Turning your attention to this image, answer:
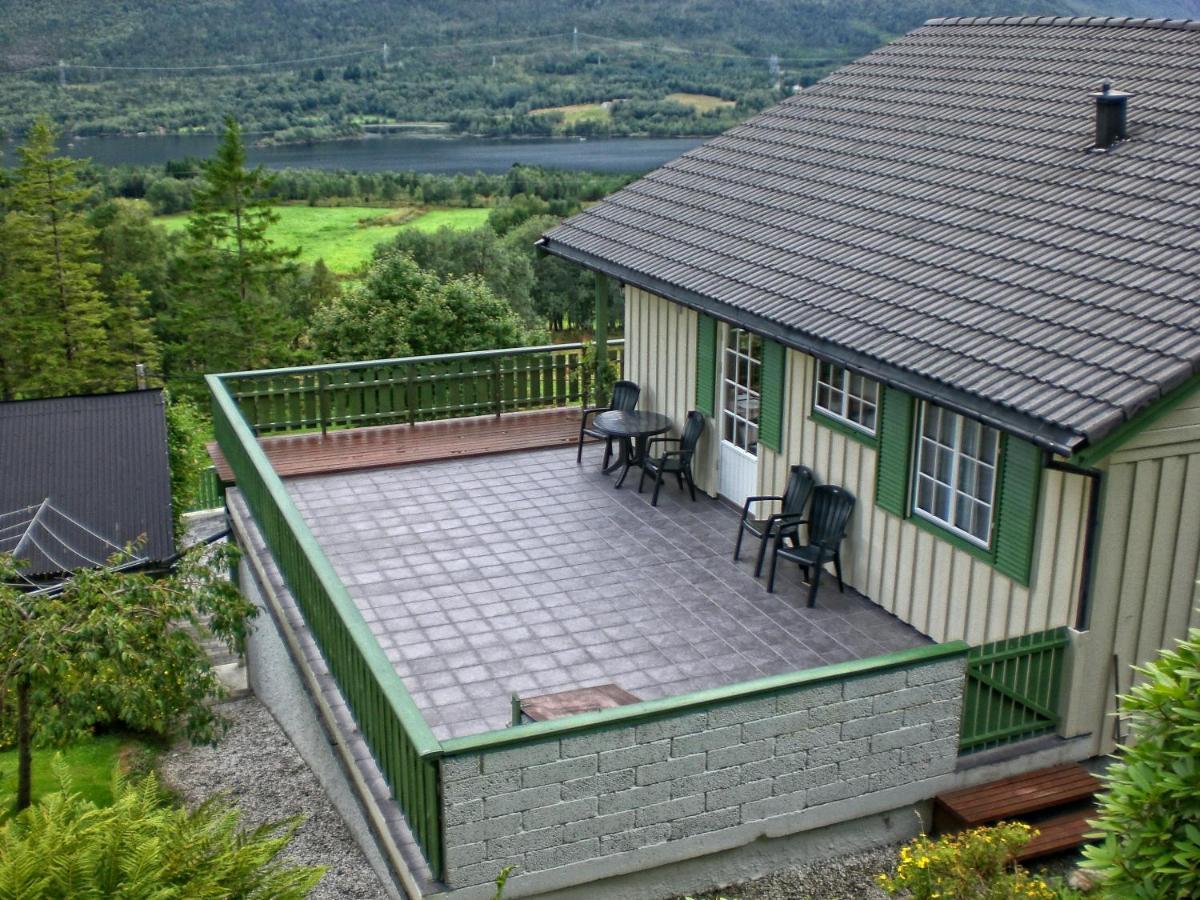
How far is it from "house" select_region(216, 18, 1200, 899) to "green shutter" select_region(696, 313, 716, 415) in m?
0.04

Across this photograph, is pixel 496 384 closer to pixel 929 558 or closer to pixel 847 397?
pixel 847 397

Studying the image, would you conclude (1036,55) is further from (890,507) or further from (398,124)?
(398,124)

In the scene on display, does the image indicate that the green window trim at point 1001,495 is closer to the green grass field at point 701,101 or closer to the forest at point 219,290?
the forest at point 219,290

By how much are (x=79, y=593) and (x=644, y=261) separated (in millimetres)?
5942

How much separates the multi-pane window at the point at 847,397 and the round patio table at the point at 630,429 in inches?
99.4

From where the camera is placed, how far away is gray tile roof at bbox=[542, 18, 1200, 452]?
7.94m

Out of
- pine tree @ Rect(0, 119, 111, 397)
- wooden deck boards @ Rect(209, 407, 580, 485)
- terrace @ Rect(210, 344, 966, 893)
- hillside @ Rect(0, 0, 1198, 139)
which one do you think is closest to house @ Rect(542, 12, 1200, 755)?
terrace @ Rect(210, 344, 966, 893)

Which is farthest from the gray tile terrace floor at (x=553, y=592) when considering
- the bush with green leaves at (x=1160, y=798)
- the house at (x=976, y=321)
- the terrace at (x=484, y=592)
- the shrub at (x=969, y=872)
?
the bush with green leaves at (x=1160, y=798)

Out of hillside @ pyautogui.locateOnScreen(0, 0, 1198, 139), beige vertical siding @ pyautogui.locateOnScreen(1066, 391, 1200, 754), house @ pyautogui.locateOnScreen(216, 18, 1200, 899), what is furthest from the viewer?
hillside @ pyautogui.locateOnScreen(0, 0, 1198, 139)

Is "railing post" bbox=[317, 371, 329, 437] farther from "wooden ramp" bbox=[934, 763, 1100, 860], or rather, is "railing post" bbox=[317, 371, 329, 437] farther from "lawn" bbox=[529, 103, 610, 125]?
"lawn" bbox=[529, 103, 610, 125]

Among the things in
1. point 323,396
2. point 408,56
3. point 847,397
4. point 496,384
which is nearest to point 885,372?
point 847,397

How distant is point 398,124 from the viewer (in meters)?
94.6

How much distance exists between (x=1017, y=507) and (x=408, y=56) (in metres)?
99.7

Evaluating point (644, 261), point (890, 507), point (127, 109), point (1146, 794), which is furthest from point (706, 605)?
point (127, 109)
